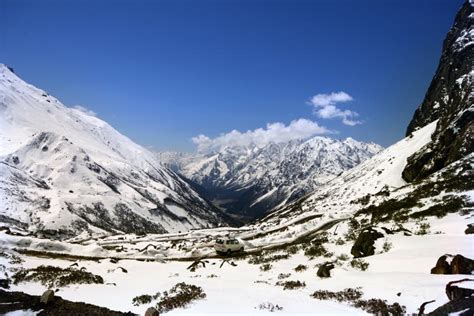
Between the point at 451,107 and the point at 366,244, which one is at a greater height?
the point at 451,107

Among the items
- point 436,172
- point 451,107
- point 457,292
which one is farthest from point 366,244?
point 451,107

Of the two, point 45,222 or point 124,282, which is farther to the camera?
point 45,222

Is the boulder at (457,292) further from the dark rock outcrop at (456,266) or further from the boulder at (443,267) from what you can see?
the boulder at (443,267)

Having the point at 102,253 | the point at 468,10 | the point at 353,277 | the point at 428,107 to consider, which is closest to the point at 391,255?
the point at 353,277

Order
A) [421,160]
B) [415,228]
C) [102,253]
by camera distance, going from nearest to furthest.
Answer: [415,228]
[102,253]
[421,160]

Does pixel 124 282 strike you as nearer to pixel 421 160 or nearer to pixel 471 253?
pixel 471 253

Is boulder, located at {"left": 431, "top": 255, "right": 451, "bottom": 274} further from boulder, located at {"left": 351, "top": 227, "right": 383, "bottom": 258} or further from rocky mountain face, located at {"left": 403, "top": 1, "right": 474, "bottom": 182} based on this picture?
rocky mountain face, located at {"left": 403, "top": 1, "right": 474, "bottom": 182}

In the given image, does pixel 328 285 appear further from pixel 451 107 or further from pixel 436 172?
pixel 451 107

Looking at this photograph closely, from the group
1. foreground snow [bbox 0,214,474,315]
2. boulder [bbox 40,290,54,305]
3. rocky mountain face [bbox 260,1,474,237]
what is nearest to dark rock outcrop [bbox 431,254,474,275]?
foreground snow [bbox 0,214,474,315]
